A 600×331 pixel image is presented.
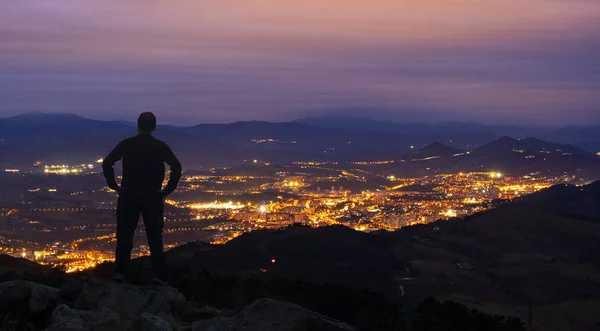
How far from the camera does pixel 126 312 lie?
9914 millimetres

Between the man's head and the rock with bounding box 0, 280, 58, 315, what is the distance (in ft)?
9.73

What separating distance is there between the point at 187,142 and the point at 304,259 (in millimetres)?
166924

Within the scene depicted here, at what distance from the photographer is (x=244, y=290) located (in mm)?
13391

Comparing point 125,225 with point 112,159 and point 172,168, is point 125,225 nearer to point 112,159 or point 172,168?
point 112,159

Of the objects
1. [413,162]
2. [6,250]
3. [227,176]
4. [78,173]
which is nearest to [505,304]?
[6,250]

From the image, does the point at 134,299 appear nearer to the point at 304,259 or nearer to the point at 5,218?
the point at 304,259

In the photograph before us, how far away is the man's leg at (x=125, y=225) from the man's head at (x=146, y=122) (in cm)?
112

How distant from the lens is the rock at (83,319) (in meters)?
8.84

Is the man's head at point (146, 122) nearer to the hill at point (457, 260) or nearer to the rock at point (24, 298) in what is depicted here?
the rock at point (24, 298)

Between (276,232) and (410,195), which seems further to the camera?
(410,195)

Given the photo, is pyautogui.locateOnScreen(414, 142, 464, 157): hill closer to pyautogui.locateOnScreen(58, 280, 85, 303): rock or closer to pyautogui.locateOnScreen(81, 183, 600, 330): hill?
pyautogui.locateOnScreen(81, 183, 600, 330): hill

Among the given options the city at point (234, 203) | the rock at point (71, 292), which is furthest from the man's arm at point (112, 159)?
the city at point (234, 203)

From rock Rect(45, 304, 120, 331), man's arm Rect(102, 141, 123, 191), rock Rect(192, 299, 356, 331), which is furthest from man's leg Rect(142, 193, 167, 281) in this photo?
rock Rect(192, 299, 356, 331)

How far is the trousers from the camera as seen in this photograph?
36.9 ft
